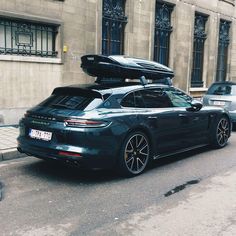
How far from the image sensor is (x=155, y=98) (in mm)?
6148

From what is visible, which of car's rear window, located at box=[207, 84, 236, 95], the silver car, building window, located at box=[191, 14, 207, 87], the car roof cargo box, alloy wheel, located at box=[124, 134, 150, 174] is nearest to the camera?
alloy wheel, located at box=[124, 134, 150, 174]

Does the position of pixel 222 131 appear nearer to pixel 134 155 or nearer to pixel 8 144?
pixel 134 155

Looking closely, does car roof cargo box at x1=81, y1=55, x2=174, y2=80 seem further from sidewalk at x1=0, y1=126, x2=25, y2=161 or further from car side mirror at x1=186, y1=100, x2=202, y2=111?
sidewalk at x1=0, y1=126, x2=25, y2=161

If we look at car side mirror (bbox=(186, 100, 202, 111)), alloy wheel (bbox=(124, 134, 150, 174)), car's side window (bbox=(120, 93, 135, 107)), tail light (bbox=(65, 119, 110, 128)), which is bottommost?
alloy wheel (bbox=(124, 134, 150, 174))

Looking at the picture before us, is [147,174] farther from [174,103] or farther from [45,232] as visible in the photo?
[45,232]

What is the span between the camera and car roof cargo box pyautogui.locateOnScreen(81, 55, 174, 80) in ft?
20.1

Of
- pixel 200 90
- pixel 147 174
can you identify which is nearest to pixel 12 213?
pixel 147 174

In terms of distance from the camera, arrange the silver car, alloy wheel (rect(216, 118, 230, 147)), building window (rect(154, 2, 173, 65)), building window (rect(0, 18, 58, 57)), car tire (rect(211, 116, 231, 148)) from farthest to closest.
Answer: building window (rect(154, 2, 173, 65)), the silver car, building window (rect(0, 18, 58, 57)), alloy wheel (rect(216, 118, 230, 147)), car tire (rect(211, 116, 231, 148))

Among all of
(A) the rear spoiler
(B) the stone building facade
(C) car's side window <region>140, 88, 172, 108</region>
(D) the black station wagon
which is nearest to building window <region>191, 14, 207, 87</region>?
(B) the stone building facade

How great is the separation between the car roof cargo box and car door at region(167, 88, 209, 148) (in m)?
0.56

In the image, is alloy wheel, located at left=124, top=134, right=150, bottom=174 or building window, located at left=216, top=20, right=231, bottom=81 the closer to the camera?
alloy wheel, located at left=124, top=134, right=150, bottom=174

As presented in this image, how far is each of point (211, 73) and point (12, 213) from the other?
15418mm

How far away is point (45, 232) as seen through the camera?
11.7 feet

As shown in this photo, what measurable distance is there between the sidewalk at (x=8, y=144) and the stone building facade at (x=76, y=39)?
0.94m
